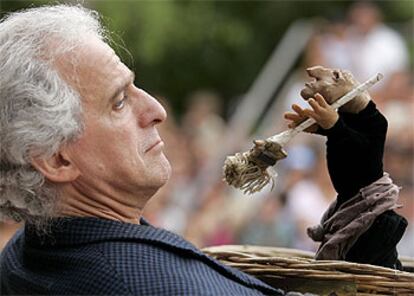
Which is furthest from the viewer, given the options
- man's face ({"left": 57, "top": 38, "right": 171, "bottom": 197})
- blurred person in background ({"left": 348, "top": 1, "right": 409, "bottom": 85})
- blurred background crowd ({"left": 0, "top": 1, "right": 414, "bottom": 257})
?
blurred person in background ({"left": 348, "top": 1, "right": 409, "bottom": 85})

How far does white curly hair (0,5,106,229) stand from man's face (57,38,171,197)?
0.9 inches

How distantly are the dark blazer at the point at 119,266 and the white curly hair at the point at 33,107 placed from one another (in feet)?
0.24

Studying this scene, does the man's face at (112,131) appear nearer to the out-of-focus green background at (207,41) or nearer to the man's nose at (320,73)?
the man's nose at (320,73)

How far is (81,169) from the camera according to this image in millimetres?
1966

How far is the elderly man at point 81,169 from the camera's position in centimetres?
189

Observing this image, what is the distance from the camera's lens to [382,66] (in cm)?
588

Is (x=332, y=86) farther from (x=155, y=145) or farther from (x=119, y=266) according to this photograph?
(x=119, y=266)

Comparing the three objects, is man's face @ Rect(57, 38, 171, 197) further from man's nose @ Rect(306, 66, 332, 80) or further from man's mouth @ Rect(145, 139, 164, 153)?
man's nose @ Rect(306, 66, 332, 80)

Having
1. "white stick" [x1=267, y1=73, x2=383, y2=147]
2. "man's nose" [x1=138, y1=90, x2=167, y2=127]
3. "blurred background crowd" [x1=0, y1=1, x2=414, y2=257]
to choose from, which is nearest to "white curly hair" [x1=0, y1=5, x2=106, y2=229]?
"man's nose" [x1=138, y1=90, x2=167, y2=127]

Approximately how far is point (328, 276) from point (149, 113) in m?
0.46

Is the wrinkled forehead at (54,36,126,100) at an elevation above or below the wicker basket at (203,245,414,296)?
above

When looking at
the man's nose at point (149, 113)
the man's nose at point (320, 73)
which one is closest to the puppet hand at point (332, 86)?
the man's nose at point (320, 73)

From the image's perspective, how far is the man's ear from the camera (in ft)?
6.40

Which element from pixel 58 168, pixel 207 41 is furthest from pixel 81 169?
pixel 207 41
